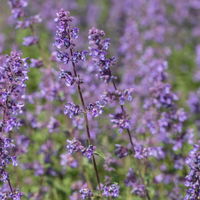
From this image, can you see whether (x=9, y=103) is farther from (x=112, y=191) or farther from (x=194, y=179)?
(x=194, y=179)

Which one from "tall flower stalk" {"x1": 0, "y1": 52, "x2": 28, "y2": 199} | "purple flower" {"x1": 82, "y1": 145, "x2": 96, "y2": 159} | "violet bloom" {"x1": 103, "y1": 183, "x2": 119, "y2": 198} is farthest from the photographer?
"violet bloom" {"x1": 103, "y1": 183, "x2": 119, "y2": 198}

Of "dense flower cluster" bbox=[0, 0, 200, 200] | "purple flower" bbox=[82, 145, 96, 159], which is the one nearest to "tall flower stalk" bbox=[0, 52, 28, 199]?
"dense flower cluster" bbox=[0, 0, 200, 200]

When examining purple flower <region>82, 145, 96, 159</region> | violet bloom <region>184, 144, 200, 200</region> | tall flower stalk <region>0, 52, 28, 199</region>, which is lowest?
violet bloom <region>184, 144, 200, 200</region>

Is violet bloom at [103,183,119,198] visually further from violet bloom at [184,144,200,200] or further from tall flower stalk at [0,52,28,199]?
tall flower stalk at [0,52,28,199]

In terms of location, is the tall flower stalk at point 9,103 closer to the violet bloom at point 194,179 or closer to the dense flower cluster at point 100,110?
the dense flower cluster at point 100,110

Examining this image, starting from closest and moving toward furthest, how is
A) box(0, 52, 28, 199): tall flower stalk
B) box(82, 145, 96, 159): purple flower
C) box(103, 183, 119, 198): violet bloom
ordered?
1. box(0, 52, 28, 199): tall flower stalk
2. box(82, 145, 96, 159): purple flower
3. box(103, 183, 119, 198): violet bloom

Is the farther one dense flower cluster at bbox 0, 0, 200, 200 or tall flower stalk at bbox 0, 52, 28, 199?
dense flower cluster at bbox 0, 0, 200, 200

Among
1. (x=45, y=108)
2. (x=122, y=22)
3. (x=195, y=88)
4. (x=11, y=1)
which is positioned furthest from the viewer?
(x=122, y=22)

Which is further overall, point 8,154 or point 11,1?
point 11,1

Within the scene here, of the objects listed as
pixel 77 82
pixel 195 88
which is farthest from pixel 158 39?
pixel 77 82

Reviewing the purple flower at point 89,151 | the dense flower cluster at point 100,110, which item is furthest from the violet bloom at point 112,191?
the purple flower at point 89,151

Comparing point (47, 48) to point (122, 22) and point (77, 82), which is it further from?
point (77, 82)
